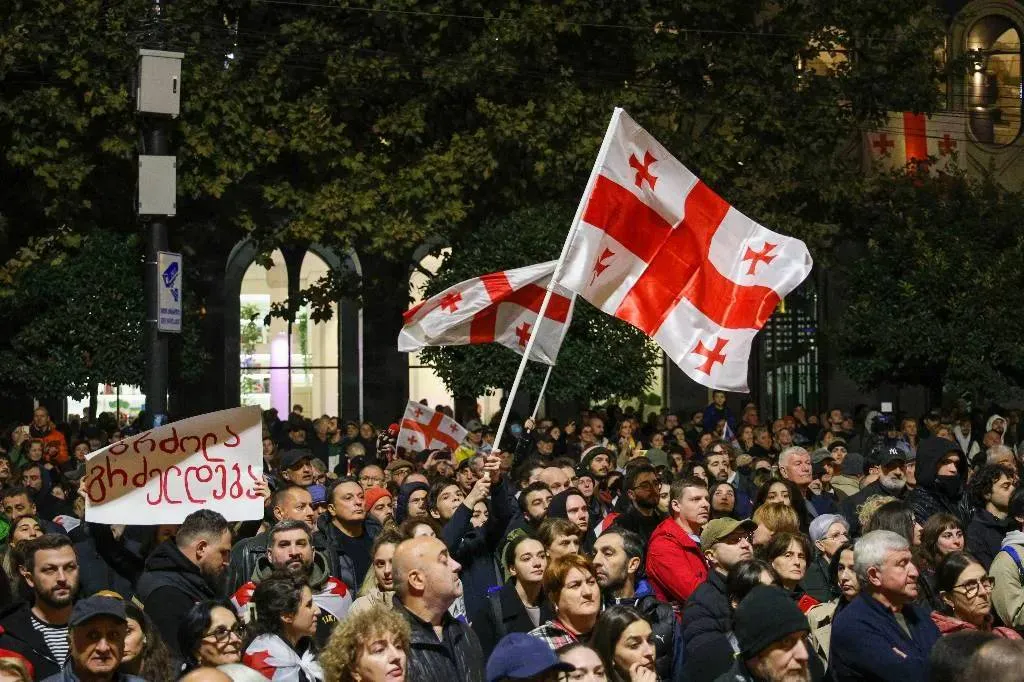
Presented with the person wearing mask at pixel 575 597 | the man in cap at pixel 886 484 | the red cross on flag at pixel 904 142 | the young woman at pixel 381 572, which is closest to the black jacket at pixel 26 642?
the young woman at pixel 381 572

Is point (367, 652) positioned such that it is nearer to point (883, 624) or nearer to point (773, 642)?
point (773, 642)

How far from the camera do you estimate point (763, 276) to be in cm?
1199

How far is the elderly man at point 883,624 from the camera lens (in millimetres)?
6891

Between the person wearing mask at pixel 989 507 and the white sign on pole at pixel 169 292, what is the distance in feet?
27.5

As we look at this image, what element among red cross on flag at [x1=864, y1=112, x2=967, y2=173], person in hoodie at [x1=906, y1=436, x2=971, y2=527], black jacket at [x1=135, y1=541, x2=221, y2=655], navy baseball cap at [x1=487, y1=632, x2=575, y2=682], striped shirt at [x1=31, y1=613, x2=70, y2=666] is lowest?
striped shirt at [x1=31, y1=613, x2=70, y2=666]

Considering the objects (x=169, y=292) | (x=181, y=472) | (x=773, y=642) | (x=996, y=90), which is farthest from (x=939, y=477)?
(x=996, y=90)

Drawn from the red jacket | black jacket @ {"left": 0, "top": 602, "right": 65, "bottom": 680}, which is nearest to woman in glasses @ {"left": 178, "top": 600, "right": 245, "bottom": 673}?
black jacket @ {"left": 0, "top": 602, "right": 65, "bottom": 680}

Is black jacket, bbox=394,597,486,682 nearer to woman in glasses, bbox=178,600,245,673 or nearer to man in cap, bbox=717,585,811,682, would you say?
woman in glasses, bbox=178,600,245,673

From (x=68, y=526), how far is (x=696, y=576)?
4815 mm

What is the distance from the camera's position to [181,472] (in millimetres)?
10641

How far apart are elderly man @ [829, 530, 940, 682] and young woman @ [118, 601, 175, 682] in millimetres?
2779

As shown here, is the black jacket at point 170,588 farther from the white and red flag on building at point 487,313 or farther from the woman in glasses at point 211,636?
the white and red flag on building at point 487,313

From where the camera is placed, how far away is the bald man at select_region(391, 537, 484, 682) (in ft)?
21.7

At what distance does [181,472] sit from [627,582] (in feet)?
10.8
